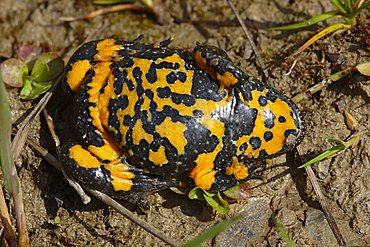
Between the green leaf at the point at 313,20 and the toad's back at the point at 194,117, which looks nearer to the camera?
the toad's back at the point at 194,117

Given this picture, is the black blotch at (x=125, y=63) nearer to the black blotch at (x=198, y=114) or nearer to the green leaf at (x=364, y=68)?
the black blotch at (x=198, y=114)

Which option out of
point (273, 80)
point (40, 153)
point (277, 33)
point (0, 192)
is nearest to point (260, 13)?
point (277, 33)

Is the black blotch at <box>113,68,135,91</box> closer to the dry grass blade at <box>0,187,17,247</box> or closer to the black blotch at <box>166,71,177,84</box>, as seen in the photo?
the black blotch at <box>166,71,177,84</box>

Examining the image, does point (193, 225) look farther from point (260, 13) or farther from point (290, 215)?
point (260, 13)

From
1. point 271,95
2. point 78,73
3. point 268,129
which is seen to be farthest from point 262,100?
point 78,73

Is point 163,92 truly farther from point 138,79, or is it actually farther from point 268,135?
point 268,135

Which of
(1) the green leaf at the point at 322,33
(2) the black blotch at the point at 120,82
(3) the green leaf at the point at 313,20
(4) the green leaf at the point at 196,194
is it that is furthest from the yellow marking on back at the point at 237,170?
(3) the green leaf at the point at 313,20
